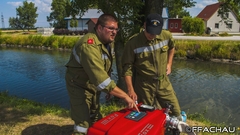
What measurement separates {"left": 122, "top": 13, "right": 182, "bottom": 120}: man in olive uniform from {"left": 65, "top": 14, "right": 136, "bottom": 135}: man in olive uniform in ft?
1.88

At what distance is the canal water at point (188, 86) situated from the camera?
9.68m

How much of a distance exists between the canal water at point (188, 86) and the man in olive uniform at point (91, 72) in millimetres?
5115

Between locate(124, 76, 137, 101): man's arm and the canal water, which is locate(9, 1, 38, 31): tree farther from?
locate(124, 76, 137, 101): man's arm

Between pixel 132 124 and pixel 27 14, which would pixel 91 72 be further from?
pixel 27 14

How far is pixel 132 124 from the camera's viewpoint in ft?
7.98

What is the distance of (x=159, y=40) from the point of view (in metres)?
3.63

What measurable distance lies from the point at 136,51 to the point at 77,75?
1.03 meters

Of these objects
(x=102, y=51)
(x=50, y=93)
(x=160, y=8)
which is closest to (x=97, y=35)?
(x=102, y=51)

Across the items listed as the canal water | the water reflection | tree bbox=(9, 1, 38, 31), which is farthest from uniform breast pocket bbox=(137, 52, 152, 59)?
tree bbox=(9, 1, 38, 31)

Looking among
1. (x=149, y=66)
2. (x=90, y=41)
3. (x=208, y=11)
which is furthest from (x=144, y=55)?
(x=208, y=11)

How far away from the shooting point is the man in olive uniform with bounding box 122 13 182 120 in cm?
357

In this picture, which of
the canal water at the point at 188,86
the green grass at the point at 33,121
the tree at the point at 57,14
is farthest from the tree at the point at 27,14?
the green grass at the point at 33,121

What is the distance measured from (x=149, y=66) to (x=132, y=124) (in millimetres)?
1367

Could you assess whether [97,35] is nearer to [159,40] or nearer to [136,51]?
[136,51]
